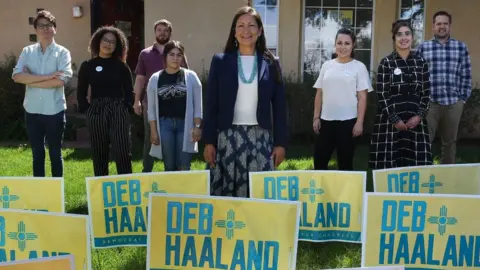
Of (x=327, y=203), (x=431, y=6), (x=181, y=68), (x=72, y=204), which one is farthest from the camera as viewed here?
(x=431, y=6)

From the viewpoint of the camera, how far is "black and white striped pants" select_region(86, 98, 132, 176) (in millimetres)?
4891

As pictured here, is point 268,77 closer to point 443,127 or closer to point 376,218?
point 376,218

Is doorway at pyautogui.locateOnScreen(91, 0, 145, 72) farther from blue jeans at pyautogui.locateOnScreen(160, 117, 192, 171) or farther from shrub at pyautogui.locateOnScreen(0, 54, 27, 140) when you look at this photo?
blue jeans at pyautogui.locateOnScreen(160, 117, 192, 171)

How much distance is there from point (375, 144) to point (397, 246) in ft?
7.43

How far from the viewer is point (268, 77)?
3.67 metres

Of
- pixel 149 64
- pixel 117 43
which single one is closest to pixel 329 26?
pixel 149 64


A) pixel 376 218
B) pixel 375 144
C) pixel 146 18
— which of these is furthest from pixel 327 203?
pixel 146 18

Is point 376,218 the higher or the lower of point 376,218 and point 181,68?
the lower

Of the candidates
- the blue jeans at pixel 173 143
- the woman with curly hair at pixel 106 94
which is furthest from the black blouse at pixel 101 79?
the blue jeans at pixel 173 143

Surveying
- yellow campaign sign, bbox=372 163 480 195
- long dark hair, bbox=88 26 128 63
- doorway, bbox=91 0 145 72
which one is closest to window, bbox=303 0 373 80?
doorway, bbox=91 0 145 72

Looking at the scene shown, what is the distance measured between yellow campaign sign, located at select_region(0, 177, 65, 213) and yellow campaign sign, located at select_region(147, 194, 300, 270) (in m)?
0.76

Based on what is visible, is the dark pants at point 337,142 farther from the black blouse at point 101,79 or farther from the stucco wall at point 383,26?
the stucco wall at point 383,26

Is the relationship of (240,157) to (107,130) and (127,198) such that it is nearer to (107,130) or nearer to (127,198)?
(127,198)

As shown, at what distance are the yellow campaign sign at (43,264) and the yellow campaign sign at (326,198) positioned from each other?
5.10 feet
